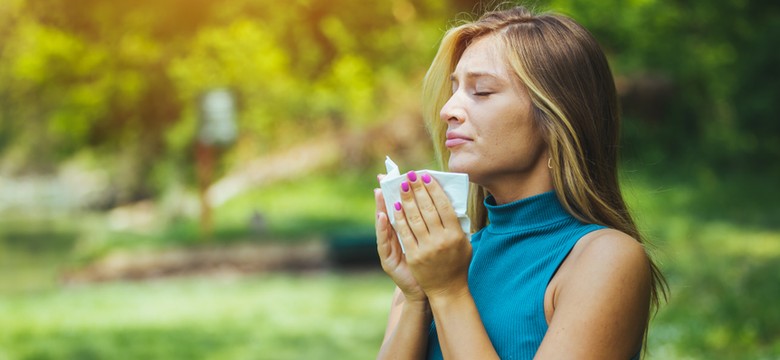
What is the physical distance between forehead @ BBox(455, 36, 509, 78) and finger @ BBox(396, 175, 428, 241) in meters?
0.24

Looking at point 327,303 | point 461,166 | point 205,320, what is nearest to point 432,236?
point 461,166

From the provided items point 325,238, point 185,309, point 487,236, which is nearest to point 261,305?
point 185,309

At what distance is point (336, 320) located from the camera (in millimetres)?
8469

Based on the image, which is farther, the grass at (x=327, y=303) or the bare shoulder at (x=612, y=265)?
the grass at (x=327, y=303)

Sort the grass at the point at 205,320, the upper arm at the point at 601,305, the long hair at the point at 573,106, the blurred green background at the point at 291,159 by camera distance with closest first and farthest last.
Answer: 1. the upper arm at the point at 601,305
2. the long hair at the point at 573,106
3. the grass at the point at 205,320
4. the blurred green background at the point at 291,159

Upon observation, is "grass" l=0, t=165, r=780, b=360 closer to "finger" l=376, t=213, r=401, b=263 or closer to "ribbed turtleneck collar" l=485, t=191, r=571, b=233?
"ribbed turtleneck collar" l=485, t=191, r=571, b=233

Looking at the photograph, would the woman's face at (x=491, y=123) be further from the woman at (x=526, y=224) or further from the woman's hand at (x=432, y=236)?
the woman's hand at (x=432, y=236)

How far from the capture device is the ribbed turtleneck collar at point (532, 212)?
1.47 meters

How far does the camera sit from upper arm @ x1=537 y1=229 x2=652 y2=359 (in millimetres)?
1288

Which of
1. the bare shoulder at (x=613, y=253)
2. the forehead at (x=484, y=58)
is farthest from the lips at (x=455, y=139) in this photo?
the bare shoulder at (x=613, y=253)

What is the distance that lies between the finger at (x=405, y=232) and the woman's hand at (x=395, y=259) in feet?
0.20

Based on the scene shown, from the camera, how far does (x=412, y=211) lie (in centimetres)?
136

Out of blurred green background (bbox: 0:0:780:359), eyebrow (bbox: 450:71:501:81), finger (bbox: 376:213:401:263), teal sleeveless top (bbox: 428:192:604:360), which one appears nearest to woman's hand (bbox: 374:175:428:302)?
finger (bbox: 376:213:401:263)

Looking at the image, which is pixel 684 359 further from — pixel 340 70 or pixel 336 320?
pixel 340 70
